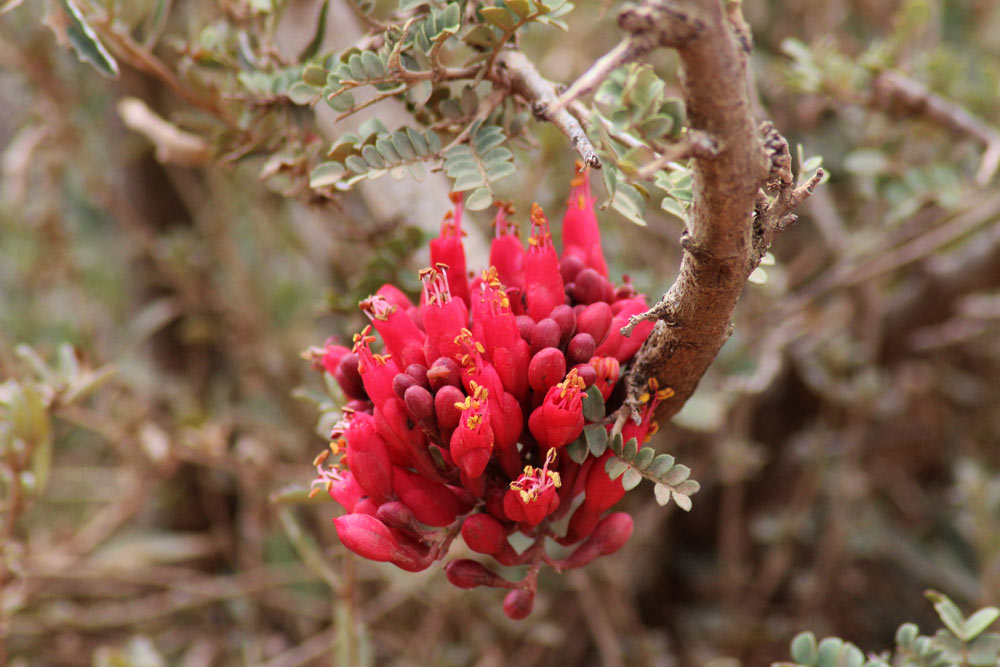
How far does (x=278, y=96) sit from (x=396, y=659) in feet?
5.72

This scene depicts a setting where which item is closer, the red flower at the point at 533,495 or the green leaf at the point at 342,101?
the red flower at the point at 533,495

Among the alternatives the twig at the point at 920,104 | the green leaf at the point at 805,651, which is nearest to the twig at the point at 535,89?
the green leaf at the point at 805,651

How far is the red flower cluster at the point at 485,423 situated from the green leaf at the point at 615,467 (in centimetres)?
3

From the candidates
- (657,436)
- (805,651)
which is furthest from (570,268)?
(657,436)

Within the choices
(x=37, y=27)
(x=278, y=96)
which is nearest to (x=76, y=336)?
(x=37, y=27)

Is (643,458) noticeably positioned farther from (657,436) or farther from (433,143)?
(657,436)

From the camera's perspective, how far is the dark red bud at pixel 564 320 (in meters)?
0.89

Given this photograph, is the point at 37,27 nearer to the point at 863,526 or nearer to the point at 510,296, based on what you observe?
the point at 510,296

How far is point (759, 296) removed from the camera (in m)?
2.14

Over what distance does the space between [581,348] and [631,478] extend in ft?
0.49

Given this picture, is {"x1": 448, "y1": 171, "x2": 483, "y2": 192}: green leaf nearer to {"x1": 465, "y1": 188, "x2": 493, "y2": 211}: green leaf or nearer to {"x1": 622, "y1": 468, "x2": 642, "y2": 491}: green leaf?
{"x1": 465, "y1": 188, "x2": 493, "y2": 211}: green leaf

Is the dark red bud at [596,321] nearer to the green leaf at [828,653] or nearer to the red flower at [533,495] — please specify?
the red flower at [533,495]

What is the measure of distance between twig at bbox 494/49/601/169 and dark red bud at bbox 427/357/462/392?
0.87 feet

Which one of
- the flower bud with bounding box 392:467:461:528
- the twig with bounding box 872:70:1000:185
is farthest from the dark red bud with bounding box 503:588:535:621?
the twig with bounding box 872:70:1000:185
